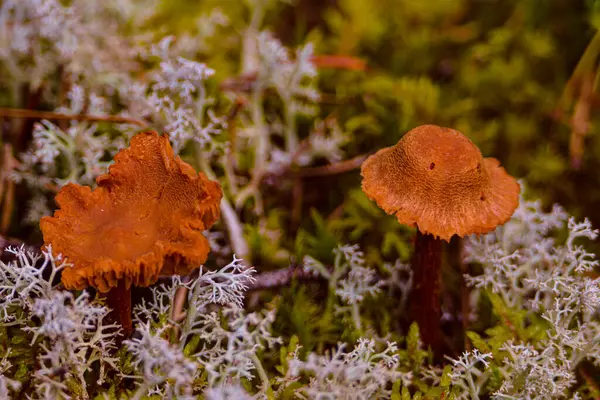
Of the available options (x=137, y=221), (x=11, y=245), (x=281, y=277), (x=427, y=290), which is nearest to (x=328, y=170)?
(x=281, y=277)

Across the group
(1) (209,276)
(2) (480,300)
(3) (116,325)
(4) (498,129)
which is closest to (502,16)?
(4) (498,129)

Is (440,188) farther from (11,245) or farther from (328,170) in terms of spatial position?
(11,245)

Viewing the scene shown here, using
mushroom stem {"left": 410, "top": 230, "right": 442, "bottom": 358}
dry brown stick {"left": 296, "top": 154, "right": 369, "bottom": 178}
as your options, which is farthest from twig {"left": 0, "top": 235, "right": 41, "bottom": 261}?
mushroom stem {"left": 410, "top": 230, "right": 442, "bottom": 358}

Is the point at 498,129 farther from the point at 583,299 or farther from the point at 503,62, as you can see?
the point at 583,299

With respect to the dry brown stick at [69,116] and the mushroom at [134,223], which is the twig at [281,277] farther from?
the dry brown stick at [69,116]

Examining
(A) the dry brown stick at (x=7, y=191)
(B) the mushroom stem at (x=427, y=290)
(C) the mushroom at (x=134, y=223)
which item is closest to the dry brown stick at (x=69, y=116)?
(A) the dry brown stick at (x=7, y=191)

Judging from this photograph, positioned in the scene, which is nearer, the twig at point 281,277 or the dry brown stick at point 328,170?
the twig at point 281,277
